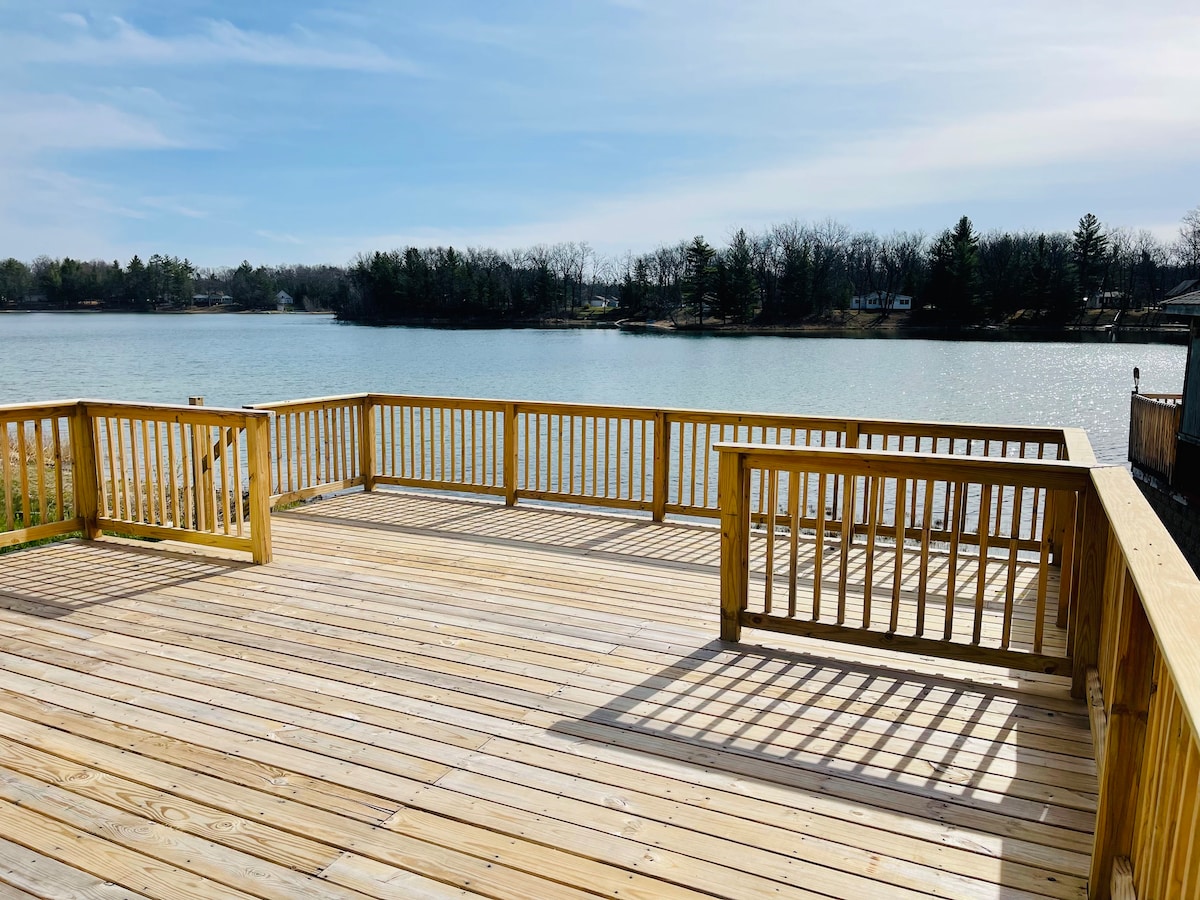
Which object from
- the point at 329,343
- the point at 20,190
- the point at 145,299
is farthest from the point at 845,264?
the point at 145,299

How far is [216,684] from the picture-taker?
3436 mm

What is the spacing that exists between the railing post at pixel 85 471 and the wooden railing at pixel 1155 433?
60.8ft

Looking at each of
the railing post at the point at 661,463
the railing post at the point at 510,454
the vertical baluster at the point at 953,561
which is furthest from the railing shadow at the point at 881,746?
the railing post at the point at 510,454

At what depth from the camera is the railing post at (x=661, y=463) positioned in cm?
661

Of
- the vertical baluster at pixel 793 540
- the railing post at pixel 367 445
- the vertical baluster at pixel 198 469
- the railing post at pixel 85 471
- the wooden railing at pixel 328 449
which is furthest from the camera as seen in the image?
the railing post at pixel 367 445

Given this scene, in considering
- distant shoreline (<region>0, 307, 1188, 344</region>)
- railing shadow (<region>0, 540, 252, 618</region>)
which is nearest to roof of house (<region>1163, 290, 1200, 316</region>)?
railing shadow (<region>0, 540, 252, 618</region>)

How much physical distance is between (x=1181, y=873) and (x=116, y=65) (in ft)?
85.8

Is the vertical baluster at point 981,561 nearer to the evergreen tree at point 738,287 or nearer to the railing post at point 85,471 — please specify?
the railing post at point 85,471

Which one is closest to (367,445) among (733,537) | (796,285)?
(733,537)

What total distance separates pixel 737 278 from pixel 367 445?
52.6 meters

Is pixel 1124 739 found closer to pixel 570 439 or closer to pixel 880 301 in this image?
pixel 570 439

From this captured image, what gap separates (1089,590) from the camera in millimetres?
3254

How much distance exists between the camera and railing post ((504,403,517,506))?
716 centimetres

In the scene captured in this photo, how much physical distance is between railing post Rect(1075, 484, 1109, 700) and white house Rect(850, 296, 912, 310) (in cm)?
6078
